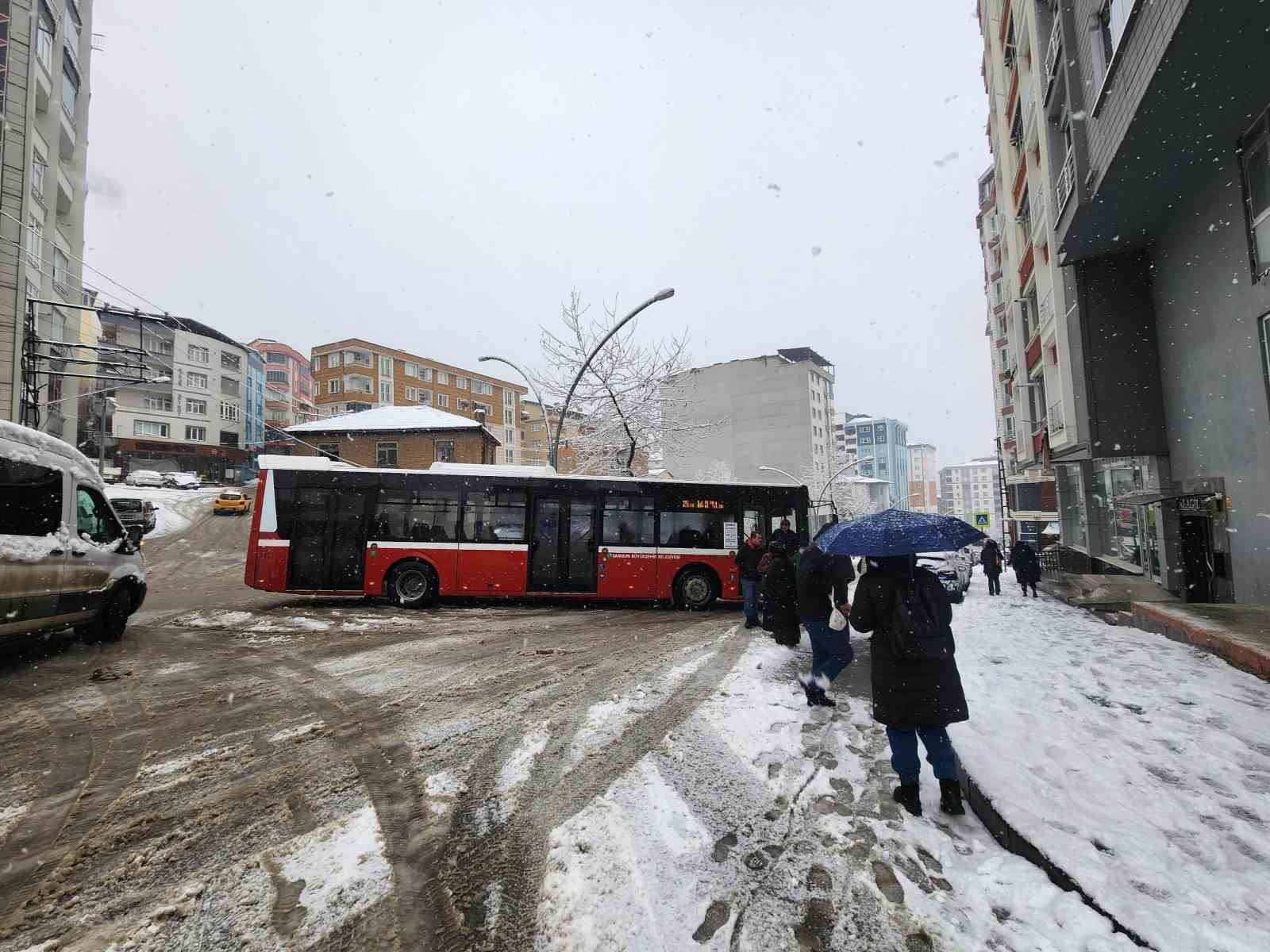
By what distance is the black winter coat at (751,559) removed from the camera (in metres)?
9.44

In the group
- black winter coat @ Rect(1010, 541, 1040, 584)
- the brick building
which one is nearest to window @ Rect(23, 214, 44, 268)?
the brick building

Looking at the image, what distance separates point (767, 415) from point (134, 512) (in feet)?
224

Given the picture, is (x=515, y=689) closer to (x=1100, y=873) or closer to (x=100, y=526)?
(x=1100, y=873)

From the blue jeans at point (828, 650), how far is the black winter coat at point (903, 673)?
2035 millimetres

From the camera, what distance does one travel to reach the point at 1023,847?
3188mm

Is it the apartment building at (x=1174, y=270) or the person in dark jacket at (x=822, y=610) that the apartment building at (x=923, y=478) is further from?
the person in dark jacket at (x=822, y=610)

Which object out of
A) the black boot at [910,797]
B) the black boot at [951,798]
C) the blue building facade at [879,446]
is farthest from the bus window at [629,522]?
the blue building facade at [879,446]

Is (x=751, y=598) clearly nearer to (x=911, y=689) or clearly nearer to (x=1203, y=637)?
(x=1203, y=637)

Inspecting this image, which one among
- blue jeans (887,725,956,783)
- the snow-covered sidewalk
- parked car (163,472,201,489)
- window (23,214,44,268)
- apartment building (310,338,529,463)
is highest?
apartment building (310,338,529,463)

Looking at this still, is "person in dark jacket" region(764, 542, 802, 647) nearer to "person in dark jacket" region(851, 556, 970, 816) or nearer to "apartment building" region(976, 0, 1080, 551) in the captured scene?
"person in dark jacket" region(851, 556, 970, 816)

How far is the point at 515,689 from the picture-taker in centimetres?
620

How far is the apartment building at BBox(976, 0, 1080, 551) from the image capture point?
55.0 feet

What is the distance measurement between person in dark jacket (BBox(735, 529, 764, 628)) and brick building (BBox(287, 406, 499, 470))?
1212 inches

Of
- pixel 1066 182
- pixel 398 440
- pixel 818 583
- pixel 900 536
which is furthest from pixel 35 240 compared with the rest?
pixel 1066 182
